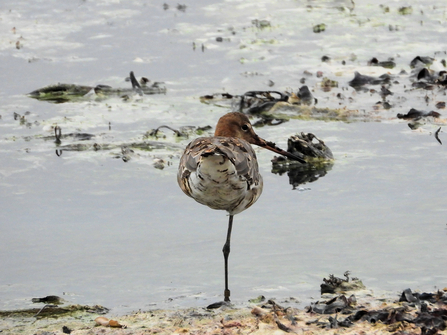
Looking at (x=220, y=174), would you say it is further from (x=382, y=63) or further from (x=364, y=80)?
(x=382, y=63)

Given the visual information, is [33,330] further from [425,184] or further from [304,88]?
[304,88]

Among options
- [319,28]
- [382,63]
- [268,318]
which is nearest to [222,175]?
[268,318]

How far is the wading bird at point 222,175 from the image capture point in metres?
6.13

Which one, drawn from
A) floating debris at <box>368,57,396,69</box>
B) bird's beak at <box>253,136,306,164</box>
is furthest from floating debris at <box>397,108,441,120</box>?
floating debris at <box>368,57,396,69</box>

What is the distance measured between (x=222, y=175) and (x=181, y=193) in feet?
7.86

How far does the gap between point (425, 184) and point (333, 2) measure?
33.3ft

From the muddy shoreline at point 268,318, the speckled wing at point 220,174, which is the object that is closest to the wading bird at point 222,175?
the speckled wing at point 220,174

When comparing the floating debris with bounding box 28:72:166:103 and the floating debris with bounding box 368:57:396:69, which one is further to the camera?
the floating debris with bounding box 368:57:396:69

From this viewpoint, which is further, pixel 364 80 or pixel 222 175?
pixel 364 80

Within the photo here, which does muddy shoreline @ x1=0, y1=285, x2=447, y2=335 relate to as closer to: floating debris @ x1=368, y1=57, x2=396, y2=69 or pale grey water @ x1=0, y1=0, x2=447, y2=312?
pale grey water @ x1=0, y1=0, x2=447, y2=312

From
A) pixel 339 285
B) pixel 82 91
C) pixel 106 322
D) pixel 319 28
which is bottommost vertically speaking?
pixel 106 322

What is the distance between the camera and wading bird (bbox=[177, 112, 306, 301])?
20.1 ft

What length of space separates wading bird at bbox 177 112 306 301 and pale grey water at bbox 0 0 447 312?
49cm

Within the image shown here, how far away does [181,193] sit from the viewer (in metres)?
8.60
